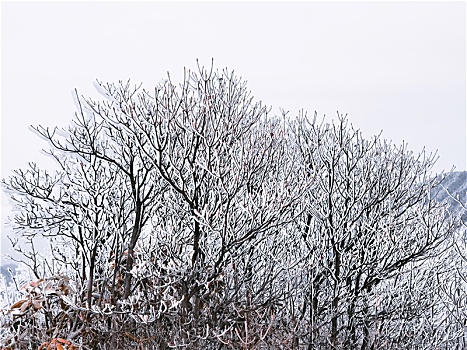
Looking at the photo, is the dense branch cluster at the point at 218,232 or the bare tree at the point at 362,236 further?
the bare tree at the point at 362,236

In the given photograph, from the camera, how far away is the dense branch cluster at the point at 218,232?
717 cm

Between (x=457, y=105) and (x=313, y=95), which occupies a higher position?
(x=313, y=95)

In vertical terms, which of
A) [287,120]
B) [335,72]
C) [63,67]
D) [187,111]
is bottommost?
[187,111]

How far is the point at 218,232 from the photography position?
6859 mm

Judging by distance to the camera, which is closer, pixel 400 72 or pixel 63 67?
pixel 63 67

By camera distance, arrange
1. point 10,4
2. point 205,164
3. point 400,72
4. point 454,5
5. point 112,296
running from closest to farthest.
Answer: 1. point 205,164
2. point 112,296
3. point 10,4
4. point 454,5
5. point 400,72

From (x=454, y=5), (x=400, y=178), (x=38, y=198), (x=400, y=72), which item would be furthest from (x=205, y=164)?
(x=400, y=72)

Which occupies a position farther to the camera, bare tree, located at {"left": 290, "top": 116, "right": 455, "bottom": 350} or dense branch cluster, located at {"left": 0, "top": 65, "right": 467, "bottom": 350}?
bare tree, located at {"left": 290, "top": 116, "right": 455, "bottom": 350}

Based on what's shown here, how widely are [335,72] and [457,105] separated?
6.14m

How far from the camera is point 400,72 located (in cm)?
2050

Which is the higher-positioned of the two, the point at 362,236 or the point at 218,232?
the point at 362,236

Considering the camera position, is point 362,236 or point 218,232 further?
point 362,236

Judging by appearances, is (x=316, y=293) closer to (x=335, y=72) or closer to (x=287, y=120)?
(x=287, y=120)

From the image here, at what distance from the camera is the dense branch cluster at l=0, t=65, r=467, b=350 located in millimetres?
7168
